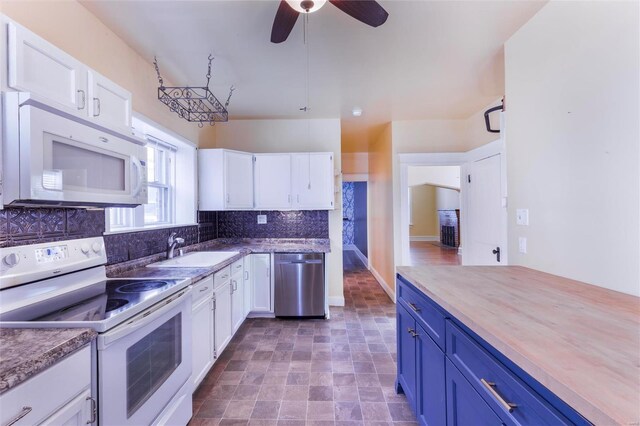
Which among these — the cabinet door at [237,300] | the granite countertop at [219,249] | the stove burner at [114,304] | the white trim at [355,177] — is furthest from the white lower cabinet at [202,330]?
the white trim at [355,177]

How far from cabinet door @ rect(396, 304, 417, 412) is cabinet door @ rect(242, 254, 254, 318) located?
179 cm

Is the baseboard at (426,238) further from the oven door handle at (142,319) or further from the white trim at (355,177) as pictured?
the oven door handle at (142,319)

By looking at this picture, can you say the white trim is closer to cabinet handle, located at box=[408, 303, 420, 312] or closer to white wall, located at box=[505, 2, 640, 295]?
white wall, located at box=[505, 2, 640, 295]

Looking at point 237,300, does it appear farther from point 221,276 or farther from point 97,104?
point 97,104

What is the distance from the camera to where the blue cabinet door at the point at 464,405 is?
916 mm

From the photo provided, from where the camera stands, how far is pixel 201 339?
1.95 meters

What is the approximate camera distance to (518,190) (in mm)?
1952

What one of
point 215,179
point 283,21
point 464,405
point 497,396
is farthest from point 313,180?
point 497,396

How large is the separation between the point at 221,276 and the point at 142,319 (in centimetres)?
111

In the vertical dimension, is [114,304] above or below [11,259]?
below

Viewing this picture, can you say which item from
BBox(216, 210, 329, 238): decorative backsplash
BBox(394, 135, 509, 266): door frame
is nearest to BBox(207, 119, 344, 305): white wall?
BBox(216, 210, 329, 238): decorative backsplash

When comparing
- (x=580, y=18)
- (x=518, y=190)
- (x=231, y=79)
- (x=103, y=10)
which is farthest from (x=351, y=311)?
(x=103, y=10)

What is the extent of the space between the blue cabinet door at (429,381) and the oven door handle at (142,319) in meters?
1.39

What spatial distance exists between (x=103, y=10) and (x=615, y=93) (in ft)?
9.75
